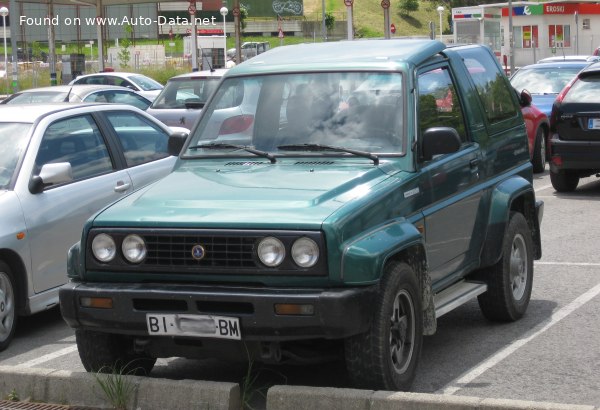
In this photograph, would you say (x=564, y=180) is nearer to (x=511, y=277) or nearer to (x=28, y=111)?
(x=511, y=277)

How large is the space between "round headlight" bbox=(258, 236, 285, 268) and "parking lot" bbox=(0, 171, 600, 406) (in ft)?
3.91

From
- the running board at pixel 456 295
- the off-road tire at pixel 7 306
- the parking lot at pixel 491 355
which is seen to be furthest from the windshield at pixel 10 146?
the running board at pixel 456 295

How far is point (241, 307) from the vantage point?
588 centimetres

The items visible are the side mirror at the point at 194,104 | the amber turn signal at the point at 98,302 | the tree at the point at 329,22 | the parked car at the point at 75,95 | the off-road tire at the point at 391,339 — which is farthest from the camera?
the tree at the point at 329,22

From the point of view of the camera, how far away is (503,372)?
6.95 m

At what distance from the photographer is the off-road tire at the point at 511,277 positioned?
8.00 metres

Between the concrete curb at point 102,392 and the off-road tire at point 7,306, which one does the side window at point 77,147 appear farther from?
the concrete curb at point 102,392

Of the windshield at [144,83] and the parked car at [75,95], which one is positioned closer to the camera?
the parked car at [75,95]

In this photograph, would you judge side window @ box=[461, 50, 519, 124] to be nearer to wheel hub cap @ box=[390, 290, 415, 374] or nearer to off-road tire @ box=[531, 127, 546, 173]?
wheel hub cap @ box=[390, 290, 415, 374]

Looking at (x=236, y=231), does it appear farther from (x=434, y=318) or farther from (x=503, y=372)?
(x=503, y=372)

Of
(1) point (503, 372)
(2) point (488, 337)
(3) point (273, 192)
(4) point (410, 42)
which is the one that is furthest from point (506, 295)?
(3) point (273, 192)

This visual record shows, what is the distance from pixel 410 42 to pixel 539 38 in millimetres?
57893

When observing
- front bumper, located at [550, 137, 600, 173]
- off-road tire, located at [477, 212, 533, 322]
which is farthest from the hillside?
off-road tire, located at [477, 212, 533, 322]

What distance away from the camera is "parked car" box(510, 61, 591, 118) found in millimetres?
20188
